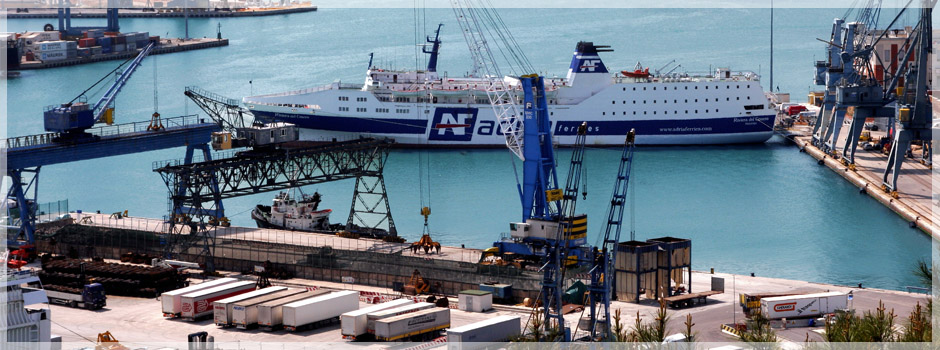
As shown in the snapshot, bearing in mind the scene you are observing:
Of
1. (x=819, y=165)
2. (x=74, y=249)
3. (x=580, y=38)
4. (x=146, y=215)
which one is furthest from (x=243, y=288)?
(x=580, y=38)

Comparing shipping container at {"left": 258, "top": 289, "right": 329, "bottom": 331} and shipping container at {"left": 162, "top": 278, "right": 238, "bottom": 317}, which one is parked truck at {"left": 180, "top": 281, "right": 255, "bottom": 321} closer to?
shipping container at {"left": 162, "top": 278, "right": 238, "bottom": 317}

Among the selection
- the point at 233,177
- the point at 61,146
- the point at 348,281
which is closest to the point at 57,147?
the point at 61,146

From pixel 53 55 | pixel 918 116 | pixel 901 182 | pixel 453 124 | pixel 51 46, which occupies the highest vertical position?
pixel 51 46

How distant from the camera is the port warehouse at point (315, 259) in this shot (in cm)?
3412

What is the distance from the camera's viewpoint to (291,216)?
140 ft

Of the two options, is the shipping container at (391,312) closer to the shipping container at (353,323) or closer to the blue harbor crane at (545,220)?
the shipping container at (353,323)

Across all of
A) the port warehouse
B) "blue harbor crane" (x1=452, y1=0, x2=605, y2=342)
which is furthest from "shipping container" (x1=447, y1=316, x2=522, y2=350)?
the port warehouse

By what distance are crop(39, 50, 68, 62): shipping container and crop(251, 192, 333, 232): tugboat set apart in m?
62.1

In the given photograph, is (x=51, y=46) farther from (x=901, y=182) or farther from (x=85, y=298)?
(x=85, y=298)

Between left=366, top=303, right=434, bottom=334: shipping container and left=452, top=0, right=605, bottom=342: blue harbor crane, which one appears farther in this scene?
left=452, top=0, right=605, bottom=342: blue harbor crane

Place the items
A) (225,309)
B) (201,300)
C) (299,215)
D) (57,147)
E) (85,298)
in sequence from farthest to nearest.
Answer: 1. (299,215)
2. (57,147)
3. (85,298)
4. (201,300)
5. (225,309)

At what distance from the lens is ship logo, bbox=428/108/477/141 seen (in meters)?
62.3

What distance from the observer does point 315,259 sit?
1438 inches

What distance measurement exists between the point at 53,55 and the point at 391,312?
77087 millimetres
